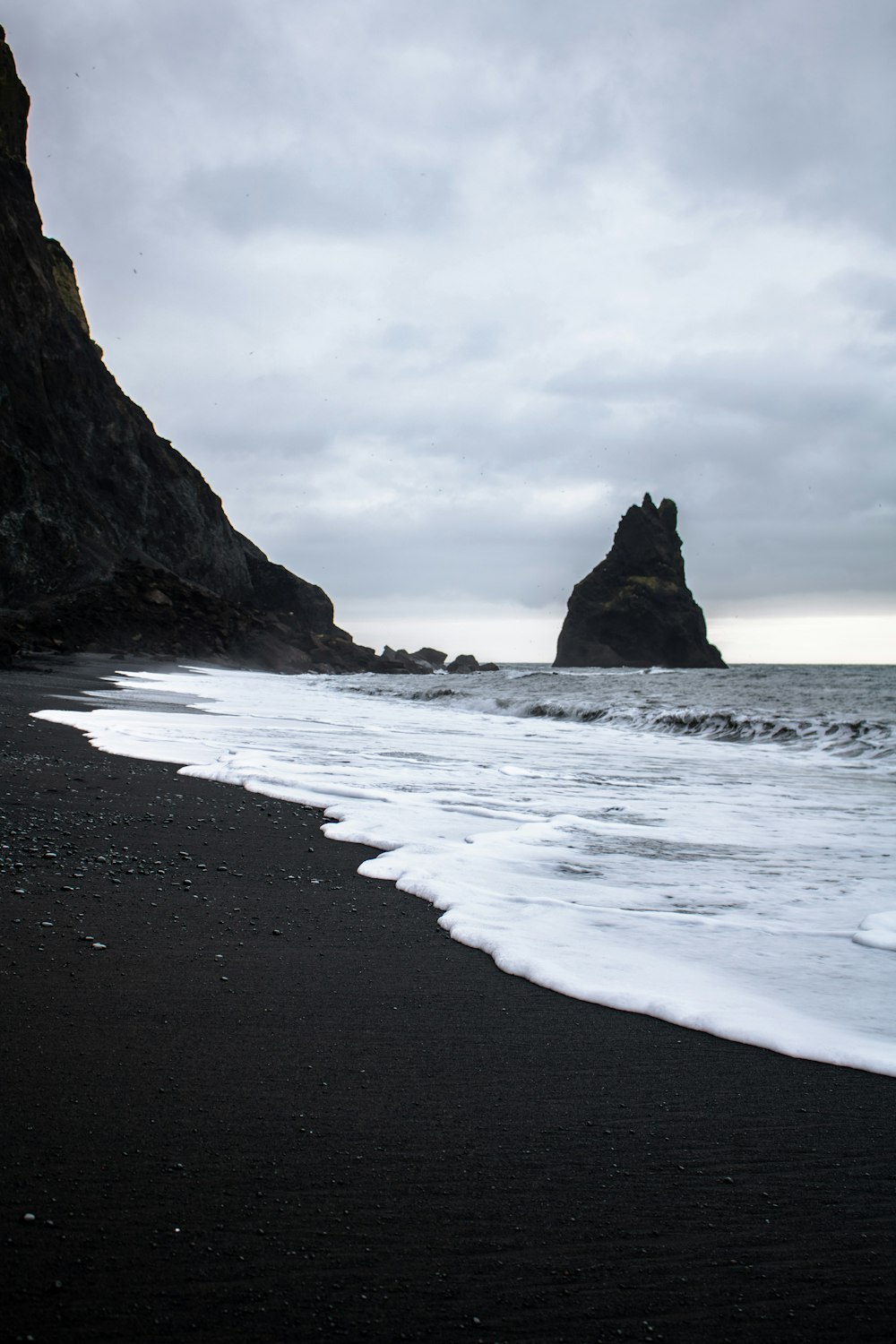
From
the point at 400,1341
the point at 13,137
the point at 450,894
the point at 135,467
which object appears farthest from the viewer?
the point at 135,467

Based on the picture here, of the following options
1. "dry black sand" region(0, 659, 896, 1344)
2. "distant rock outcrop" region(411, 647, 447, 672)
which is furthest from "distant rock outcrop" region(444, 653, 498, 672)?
"dry black sand" region(0, 659, 896, 1344)

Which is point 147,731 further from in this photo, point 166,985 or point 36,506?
Answer: point 36,506

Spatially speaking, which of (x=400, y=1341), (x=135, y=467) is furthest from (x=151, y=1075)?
(x=135, y=467)

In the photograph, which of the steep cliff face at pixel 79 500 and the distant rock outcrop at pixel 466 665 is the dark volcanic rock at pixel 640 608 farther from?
the steep cliff face at pixel 79 500

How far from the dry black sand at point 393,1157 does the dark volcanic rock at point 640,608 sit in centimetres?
8544

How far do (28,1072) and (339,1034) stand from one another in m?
0.60

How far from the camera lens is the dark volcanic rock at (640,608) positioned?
8706 centimetres

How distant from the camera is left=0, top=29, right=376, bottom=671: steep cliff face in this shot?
32156mm

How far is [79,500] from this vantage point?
→ 36.5m

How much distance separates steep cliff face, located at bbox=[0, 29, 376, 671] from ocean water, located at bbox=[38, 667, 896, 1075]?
2167cm

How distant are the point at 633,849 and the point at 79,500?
38.2 metres

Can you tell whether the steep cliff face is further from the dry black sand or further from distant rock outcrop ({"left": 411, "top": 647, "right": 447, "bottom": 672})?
the dry black sand

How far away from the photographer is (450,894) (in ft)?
9.31

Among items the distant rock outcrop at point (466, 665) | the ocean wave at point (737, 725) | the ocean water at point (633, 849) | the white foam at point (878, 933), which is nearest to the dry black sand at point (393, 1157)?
the ocean water at point (633, 849)
